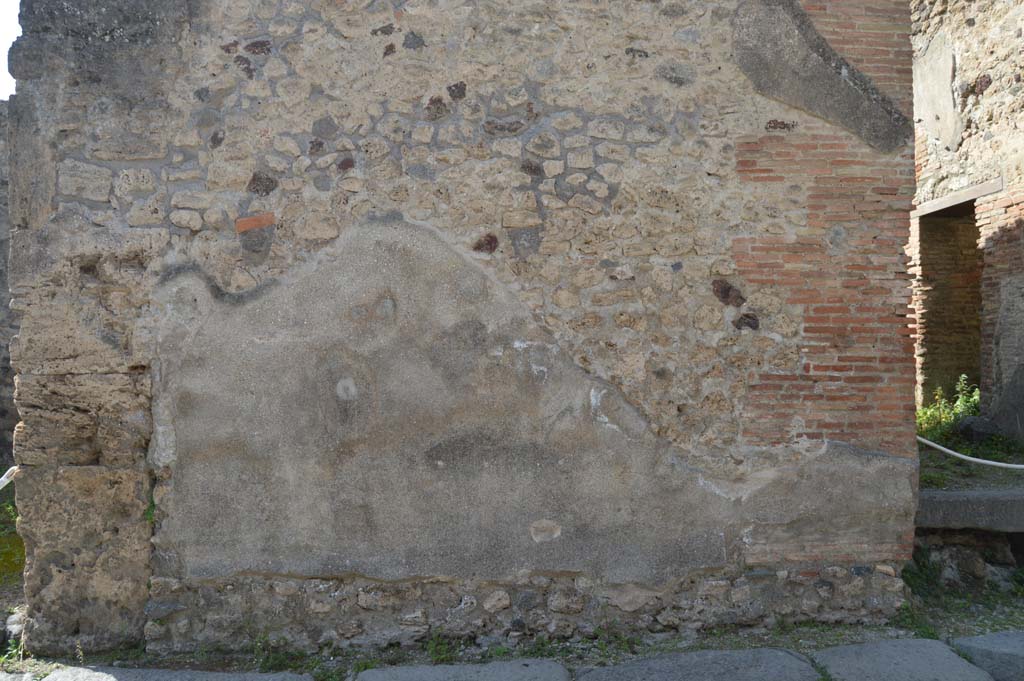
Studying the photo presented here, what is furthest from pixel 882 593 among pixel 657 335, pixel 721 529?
pixel 657 335

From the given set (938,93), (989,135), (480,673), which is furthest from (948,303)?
(480,673)

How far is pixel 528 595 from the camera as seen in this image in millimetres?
3723

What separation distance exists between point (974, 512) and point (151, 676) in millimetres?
4085

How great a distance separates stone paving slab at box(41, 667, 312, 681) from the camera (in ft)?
11.2

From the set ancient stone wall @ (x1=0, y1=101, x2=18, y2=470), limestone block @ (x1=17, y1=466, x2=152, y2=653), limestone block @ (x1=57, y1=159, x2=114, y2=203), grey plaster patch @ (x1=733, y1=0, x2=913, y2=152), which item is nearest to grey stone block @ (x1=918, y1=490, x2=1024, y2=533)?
grey plaster patch @ (x1=733, y1=0, x2=913, y2=152)

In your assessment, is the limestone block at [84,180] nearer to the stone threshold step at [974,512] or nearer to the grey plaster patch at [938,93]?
the stone threshold step at [974,512]

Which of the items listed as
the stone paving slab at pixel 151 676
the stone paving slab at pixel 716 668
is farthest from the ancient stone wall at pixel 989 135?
the stone paving slab at pixel 151 676

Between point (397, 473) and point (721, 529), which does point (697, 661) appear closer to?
point (721, 529)

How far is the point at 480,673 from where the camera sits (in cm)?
342

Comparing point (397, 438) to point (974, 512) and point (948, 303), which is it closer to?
point (974, 512)

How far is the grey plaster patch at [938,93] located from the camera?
7070mm

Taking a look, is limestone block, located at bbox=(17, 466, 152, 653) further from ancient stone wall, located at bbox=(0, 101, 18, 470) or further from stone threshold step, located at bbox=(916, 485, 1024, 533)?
ancient stone wall, located at bbox=(0, 101, 18, 470)

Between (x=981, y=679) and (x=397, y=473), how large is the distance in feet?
8.46

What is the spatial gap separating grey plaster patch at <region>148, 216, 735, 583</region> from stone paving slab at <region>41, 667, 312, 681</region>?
44 cm
